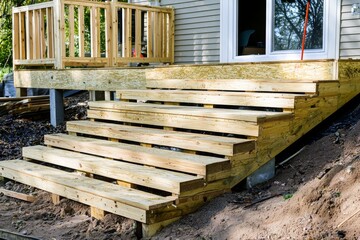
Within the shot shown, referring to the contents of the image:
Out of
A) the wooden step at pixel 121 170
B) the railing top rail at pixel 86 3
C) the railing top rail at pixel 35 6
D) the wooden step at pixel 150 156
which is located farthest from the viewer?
the railing top rail at pixel 35 6

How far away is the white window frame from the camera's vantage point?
634 cm

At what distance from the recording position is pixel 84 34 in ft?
24.9

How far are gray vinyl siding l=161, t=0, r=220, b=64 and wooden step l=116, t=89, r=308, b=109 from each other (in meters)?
2.65

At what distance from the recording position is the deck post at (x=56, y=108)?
7750mm

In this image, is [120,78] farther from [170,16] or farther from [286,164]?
[286,164]

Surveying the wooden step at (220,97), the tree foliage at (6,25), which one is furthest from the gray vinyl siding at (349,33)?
the tree foliage at (6,25)

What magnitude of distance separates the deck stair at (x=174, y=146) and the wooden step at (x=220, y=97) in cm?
1

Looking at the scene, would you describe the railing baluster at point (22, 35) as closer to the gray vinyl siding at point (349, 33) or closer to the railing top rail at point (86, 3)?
the railing top rail at point (86, 3)

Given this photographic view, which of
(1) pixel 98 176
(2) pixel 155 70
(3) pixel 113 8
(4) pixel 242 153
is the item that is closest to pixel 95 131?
(1) pixel 98 176

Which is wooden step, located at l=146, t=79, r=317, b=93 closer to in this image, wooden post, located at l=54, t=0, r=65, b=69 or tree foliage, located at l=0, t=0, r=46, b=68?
wooden post, located at l=54, t=0, r=65, b=69

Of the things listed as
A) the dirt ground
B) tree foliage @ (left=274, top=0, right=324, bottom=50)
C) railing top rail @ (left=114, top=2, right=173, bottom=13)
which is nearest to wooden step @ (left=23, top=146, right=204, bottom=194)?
the dirt ground

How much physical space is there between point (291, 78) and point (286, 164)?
3.81 ft

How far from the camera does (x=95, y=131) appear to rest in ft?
17.0

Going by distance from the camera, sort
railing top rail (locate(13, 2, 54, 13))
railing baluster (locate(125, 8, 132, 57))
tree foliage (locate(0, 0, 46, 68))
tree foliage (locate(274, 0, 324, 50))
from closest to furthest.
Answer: tree foliage (locate(274, 0, 324, 50)) < railing top rail (locate(13, 2, 54, 13)) < railing baluster (locate(125, 8, 132, 57)) < tree foliage (locate(0, 0, 46, 68))
